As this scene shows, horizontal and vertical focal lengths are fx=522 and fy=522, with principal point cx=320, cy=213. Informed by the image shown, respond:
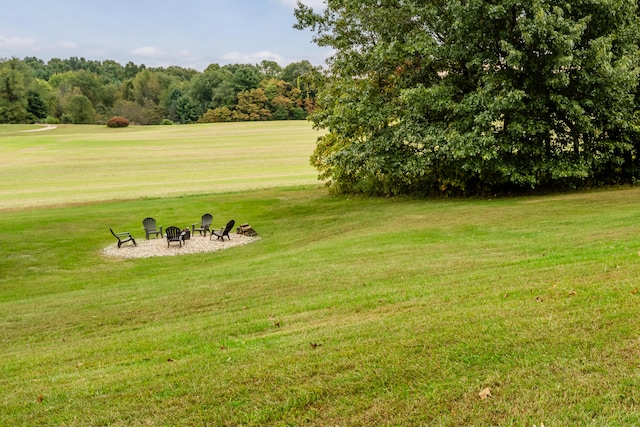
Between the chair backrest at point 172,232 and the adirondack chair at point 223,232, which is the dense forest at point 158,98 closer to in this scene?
the adirondack chair at point 223,232

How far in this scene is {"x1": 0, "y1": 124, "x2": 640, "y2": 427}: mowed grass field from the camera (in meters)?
4.71

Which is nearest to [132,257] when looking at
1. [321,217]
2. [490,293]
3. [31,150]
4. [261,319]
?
[321,217]

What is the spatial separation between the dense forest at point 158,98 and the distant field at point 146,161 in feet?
51.0

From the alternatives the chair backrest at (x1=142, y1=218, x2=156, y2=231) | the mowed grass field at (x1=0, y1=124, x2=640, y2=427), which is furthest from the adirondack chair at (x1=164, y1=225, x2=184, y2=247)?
the chair backrest at (x1=142, y1=218, x2=156, y2=231)

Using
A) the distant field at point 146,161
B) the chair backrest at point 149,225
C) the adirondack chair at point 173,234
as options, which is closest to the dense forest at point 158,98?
the distant field at point 146,161

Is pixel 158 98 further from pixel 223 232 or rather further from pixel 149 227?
pixel 223 232

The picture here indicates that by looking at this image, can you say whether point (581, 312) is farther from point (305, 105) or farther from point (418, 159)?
point (305, 105)

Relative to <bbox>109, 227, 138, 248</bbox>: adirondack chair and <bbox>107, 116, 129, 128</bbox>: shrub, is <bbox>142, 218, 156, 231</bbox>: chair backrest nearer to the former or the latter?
<bbox>109, 227, 138, 248</bbox>: adirondack chair

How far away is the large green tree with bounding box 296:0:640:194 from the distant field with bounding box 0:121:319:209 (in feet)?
47.2

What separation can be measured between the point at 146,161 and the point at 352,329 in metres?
53.7

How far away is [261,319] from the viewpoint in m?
8.38

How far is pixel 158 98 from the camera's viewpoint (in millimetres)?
137500

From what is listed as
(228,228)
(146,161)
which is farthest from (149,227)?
(146,161)

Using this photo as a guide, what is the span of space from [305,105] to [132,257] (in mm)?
100376
